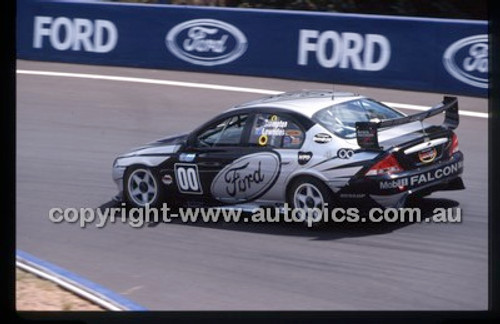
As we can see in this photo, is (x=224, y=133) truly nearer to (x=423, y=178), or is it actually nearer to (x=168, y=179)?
(x=168, y=179)

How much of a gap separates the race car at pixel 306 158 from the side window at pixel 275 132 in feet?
0.04

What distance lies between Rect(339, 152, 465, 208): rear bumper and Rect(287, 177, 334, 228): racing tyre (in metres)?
0.19

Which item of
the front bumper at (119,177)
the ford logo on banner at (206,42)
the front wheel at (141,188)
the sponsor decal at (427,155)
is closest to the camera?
the sponsor decal at (427,155)

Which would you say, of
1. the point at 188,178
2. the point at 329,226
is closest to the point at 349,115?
the point at 329,226

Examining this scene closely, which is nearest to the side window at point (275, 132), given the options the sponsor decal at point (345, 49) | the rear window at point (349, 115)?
the rear window at point (349, 115)

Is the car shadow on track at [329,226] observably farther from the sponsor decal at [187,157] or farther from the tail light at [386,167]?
the sponsor decal at [187,157]

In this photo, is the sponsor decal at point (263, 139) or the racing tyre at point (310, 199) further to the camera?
the sponsor decal at point (263, 139)

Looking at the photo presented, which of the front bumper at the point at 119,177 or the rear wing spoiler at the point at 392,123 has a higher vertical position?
the rear wing spoiler at the point at 392,123

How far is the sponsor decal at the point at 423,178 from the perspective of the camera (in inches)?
366

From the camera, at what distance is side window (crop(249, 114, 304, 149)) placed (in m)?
9.67

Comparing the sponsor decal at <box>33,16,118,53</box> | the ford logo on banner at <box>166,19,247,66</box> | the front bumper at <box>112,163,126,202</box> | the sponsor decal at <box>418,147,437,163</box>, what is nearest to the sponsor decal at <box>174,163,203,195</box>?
the front bumper at <box>112,163,126,202</box>

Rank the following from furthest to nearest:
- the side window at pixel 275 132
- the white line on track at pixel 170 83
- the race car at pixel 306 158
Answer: the white line on track at pixel 170 83
the side window at pixel 275 132
the race car at pixel 306 158
